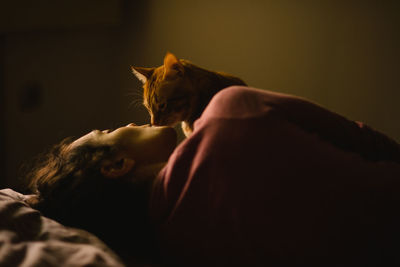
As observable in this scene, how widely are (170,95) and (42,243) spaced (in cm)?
77

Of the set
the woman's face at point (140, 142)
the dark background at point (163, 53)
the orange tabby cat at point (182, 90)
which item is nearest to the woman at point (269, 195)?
the woman's face at point (140, 142)

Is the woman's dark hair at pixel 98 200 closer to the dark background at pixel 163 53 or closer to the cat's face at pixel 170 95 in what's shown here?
the cat's face at pixel 170 95

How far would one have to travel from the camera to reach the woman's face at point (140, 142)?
756 mm

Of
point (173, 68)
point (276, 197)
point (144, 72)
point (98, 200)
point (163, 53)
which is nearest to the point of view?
point (276, 197)

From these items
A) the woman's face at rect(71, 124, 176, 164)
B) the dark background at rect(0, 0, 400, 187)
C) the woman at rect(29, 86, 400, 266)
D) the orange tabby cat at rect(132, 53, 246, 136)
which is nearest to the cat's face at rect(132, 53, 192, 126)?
the orange tabby cat at rect(132, 53, 246, 136)

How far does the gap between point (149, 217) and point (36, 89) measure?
6.58 ft

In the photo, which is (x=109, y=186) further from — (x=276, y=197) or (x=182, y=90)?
(x=182, y=90)

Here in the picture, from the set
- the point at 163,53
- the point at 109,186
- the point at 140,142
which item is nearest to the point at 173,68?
the point at 140,142

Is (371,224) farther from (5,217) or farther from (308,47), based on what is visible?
(308,47)

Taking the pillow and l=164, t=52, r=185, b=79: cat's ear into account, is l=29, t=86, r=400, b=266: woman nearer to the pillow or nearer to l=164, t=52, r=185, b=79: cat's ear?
Answer: the pillow

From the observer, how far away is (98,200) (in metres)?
0.70

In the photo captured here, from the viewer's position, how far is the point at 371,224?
0.56 metres

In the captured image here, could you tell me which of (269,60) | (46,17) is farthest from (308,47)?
(46,17)

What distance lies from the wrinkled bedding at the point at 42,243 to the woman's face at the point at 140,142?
0.19 metres
